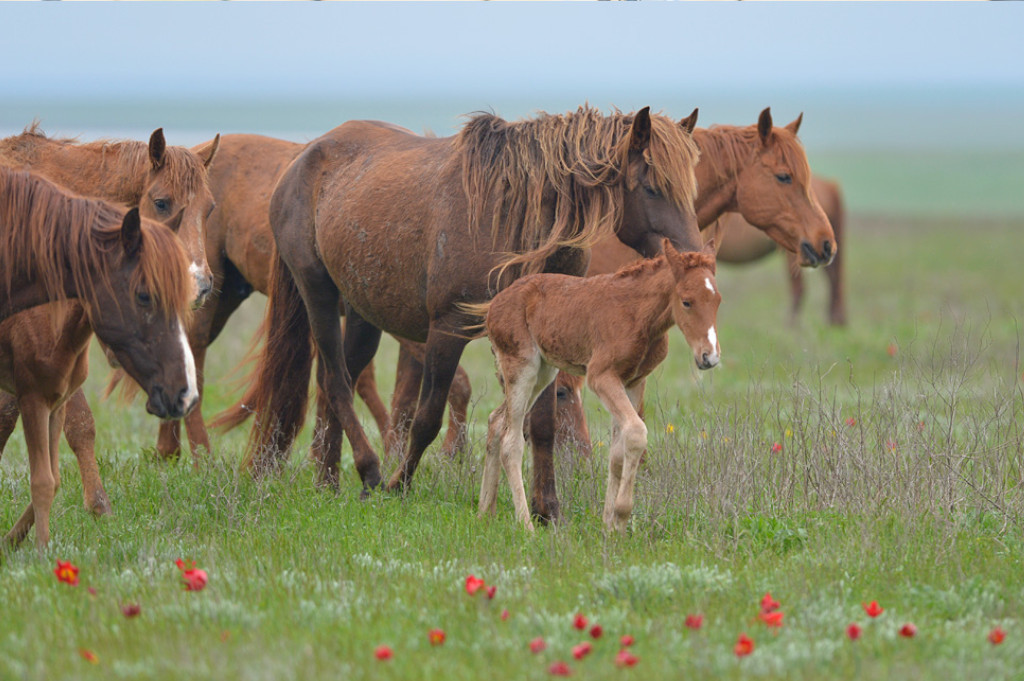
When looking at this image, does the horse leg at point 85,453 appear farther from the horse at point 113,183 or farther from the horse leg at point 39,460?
the horse leg at point 39,460

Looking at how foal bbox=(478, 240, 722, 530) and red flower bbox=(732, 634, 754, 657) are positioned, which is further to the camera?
foal bbox=(478, 240, 722, 530)

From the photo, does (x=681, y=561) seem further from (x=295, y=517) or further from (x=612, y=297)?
(x=295, y=517)

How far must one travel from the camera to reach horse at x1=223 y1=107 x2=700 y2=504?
6.16 m

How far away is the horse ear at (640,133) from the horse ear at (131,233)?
2652 millimetres

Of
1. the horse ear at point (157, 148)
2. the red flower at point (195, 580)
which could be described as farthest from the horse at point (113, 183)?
the red flower at point (195, 580)

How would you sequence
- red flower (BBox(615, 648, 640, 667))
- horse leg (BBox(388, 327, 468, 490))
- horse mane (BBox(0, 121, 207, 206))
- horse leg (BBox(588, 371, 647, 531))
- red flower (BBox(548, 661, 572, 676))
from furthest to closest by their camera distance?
horse mane (BBox(0, 121, 207, 206)), horse leg (BBox(388, 327, 468, 490)), horse leg (BBox(588, 371, 647, 531)), red flower (BBox(615, 648, 640, 667)), red flower (BBox(548, 661, 572, 676))

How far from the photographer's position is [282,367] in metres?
8.10

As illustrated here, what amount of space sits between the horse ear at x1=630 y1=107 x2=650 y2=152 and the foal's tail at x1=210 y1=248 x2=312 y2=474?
300cm

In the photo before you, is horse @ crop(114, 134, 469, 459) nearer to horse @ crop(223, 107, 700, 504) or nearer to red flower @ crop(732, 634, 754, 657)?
horse @ crop(223, 107, 700, 504)

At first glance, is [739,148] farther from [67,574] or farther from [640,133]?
[67,574]

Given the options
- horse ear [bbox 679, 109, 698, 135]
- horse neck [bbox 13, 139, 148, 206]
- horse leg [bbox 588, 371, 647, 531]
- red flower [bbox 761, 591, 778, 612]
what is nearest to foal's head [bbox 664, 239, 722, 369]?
horse leg [bbox 588, 371, 647, 531]

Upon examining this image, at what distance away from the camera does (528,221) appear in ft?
20.4

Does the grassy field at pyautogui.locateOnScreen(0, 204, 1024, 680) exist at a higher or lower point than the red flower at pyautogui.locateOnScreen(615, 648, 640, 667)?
lower

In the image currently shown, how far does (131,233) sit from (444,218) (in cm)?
209
